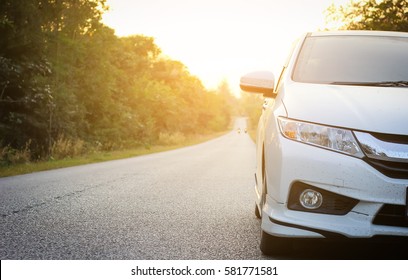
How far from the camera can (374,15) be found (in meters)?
10.1

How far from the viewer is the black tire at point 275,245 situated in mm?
2854

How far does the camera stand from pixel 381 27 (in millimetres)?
9547

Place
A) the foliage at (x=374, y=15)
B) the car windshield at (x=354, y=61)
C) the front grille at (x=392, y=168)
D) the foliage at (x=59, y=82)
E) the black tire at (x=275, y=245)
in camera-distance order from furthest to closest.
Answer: the foliage at (x=59, y=82)
the foliage at (x=374, y=15)
the car windshield at (x=354, y=61)
the black tire at (x=275, y=245)
the front grille at (x=392, y=168)

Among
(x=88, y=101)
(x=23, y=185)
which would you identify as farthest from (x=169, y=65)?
(x=23, y=185)

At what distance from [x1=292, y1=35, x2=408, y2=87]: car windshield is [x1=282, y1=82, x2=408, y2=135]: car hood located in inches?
9.1

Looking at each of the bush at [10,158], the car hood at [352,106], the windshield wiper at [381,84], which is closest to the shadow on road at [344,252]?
the car hood at [352,106]

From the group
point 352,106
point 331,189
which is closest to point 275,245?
point 331,189

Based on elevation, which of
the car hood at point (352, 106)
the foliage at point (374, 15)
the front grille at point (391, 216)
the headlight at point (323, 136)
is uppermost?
the foliage at point (374, 15)

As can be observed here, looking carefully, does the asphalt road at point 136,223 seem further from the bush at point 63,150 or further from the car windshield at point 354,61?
the bush at point 63,150

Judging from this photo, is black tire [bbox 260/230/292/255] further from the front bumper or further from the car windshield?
the car windshield

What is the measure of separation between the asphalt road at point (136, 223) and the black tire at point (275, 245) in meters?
0.05

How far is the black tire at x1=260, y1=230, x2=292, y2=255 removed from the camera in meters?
2.85

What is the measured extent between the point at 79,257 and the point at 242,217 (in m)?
2.08

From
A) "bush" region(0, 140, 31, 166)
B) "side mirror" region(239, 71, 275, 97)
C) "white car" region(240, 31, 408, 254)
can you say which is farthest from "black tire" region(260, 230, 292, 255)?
"bush" region(0, 140, 31, 166)
